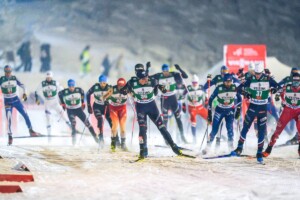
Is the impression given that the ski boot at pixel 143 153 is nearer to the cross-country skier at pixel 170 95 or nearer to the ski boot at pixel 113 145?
the ski boot at pixel 113 145

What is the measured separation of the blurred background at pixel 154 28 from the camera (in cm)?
4756

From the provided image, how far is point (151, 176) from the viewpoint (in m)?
10.4

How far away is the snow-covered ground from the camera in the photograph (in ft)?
29.0

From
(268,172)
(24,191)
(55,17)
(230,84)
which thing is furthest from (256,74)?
(55,17)

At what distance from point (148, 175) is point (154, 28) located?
146ft

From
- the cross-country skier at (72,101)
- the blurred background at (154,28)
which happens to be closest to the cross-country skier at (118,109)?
the cross-country skier at (72,101)

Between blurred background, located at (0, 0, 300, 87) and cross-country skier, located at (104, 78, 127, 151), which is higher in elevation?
blurred background, located at (0, 0, 300, 87)

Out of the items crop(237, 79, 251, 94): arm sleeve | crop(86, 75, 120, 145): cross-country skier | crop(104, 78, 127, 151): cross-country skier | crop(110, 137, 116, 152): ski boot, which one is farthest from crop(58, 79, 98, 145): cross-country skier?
crop(237, 79, 251, 94): arm sleeve

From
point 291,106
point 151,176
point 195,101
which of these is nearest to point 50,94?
point 195,101

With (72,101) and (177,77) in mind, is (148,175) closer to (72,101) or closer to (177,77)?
(177,77)

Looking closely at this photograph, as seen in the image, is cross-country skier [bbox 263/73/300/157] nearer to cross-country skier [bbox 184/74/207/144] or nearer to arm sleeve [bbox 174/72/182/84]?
arm sleeve [bbox 174/72/182/84]

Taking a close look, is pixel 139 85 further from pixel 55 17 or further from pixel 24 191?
pixel 55 17

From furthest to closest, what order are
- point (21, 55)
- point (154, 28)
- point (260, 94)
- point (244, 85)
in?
1. point (154, 28)
2. point (21, 55)
3. point (244, 85)
4. point (260, 94)

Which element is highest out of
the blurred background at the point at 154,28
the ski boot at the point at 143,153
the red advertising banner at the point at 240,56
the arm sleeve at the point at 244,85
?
the blurred background at the point at 154,28
